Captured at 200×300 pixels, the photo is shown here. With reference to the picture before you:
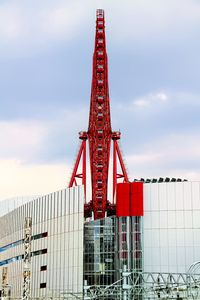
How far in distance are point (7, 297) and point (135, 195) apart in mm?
30988

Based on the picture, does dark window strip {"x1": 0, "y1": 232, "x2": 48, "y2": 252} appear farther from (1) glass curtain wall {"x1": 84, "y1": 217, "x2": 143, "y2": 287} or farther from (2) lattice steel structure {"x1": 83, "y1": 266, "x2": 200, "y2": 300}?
(2) lattice steel structure {"x1": 83, "y1": 266, "x2": 200, "y2": 300}

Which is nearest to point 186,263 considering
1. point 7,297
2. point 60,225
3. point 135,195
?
point 135,195

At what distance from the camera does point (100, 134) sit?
108750 mm

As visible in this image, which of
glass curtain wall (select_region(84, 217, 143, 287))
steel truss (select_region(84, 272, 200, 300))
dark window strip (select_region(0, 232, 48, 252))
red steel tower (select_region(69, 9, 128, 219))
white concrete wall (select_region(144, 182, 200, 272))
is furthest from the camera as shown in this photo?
red steel tower (select_region(69, 9, 128, 219))

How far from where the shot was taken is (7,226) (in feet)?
363

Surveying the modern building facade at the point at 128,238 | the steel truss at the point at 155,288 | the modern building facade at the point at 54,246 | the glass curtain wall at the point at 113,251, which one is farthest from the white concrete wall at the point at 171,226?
the modern building facade at the point at 54,246

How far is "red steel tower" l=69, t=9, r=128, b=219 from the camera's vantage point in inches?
4210

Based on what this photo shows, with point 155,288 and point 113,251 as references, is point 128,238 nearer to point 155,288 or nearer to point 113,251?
point 113,251

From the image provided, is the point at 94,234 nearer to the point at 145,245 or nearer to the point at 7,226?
the point at 145,245

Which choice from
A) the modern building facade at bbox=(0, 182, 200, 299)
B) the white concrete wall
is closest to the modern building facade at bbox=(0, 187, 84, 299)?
the modern building facade at bbox=(0, 182, 200, 299)

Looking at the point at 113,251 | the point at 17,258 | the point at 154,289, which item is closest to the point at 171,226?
the point at 113,251

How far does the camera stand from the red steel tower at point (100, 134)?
351ft

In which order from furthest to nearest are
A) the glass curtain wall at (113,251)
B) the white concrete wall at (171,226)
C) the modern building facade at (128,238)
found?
the glass curtain wall at (113,251)
the modern building facade at (128,238)
the white concrete wall at (171,226)

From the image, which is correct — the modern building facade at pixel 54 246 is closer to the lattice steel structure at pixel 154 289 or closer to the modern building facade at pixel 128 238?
the modern building facade at pixel 128 238
